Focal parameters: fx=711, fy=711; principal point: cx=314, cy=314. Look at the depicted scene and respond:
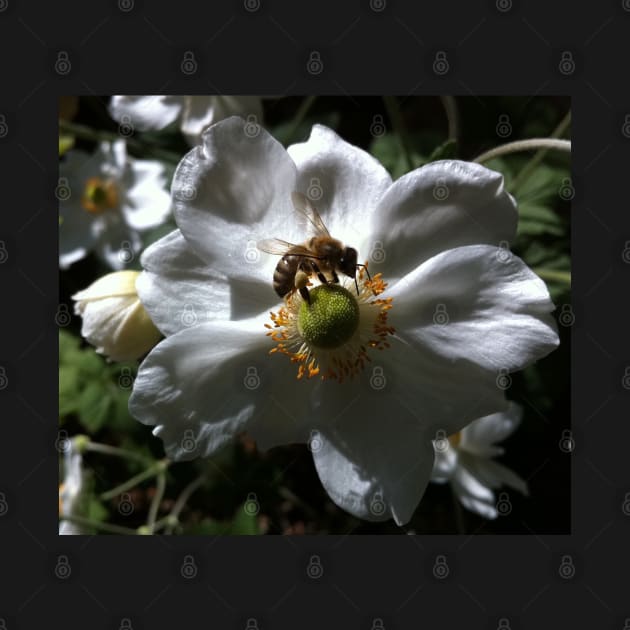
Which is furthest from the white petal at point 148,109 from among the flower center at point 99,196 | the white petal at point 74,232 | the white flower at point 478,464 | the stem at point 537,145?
the white flower at point 478,464

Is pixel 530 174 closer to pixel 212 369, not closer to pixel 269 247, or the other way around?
pixel 269 247

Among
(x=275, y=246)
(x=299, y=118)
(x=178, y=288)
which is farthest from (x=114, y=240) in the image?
(x=275, y=246)

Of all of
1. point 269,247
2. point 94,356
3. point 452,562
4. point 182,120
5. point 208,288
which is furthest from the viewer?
point 94,356

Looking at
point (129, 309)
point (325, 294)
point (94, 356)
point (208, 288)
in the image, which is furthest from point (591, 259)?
point (94, 356)

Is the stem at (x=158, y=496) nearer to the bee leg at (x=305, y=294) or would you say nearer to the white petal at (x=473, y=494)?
the white petal at (x=473, y=494)

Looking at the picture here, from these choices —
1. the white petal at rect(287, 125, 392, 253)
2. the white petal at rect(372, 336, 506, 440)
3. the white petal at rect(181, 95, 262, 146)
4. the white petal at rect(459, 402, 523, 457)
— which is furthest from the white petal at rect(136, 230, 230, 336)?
the white petal at rect(459, 402, 523, 457)

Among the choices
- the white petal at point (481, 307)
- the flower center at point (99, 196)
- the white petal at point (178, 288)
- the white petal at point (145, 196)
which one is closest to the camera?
the white petal at point (481, 307)

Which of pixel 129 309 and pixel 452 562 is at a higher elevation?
pixel 129 309

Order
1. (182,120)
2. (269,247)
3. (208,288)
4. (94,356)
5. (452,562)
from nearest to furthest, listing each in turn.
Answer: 1. (269,247)
2. (208,288)
3. (452,562)
4. (182,120)
5. (94,356)
